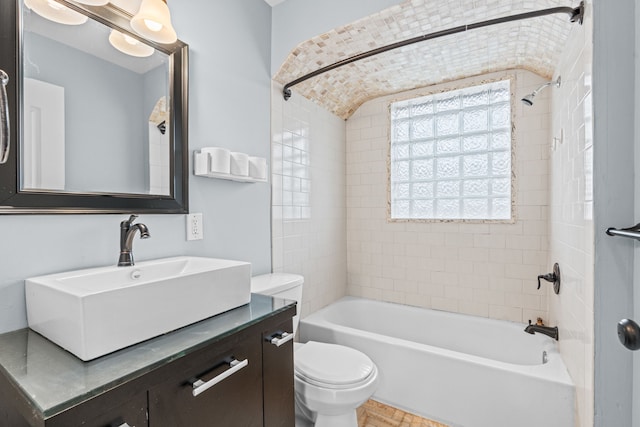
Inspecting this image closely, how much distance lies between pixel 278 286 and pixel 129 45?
1.33 metres

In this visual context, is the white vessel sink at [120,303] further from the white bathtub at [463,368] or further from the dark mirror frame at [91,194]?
the white bathtub at [463,368]

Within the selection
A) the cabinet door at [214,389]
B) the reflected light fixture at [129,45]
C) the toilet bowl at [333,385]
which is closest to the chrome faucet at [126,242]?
the cabinet door at [214,389]

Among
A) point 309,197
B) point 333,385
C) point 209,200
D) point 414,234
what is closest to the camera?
point 333,385

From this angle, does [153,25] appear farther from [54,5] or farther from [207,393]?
[207,393]

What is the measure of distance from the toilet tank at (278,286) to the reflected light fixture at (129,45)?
1.24 metres

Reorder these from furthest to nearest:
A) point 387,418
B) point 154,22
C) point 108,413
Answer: point 387,418 → point 154,22 → point 108,413

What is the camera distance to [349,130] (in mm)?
2957

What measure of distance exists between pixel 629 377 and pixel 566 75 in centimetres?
140

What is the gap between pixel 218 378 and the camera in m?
0.89

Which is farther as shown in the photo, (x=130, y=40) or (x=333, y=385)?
(x=333, y=385)

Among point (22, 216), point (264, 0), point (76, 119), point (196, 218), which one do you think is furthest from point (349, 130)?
point (22, 216)

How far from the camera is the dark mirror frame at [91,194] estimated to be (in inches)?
39.3

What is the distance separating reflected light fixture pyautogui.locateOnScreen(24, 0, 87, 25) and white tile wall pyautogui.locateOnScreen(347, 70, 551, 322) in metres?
2.15

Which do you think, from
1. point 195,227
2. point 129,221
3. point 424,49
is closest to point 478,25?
point 424,49
